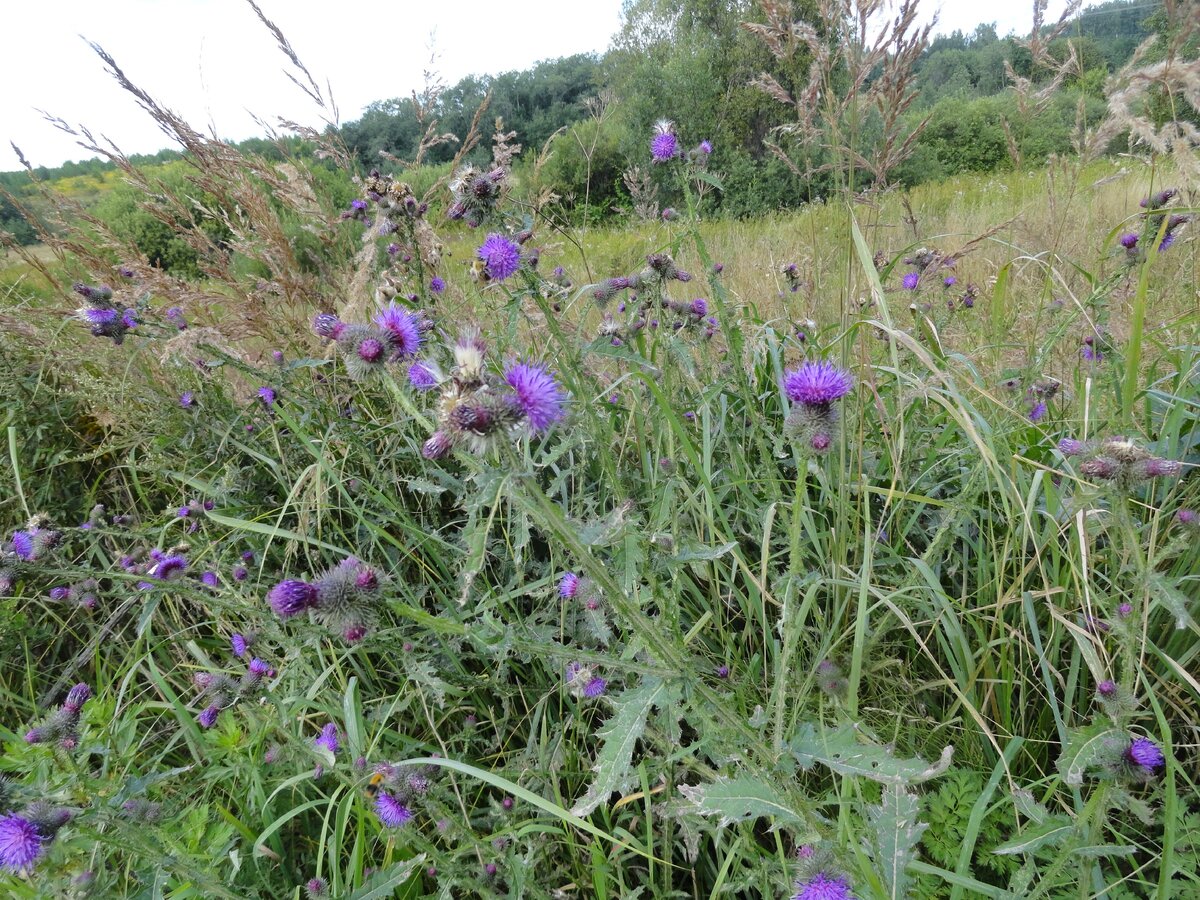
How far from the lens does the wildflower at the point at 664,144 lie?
2287 mm

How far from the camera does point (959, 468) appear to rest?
215 centimetres

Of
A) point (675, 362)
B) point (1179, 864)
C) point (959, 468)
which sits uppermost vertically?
point (675, 362)

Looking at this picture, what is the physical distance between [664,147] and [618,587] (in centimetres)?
184

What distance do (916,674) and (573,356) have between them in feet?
4.13

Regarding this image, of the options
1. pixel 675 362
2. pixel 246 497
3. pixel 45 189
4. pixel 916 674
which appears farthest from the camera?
pixel 45 189

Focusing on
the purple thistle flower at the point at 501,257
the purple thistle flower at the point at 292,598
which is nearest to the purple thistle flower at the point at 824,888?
the purple thistle flower at the point at 292,598

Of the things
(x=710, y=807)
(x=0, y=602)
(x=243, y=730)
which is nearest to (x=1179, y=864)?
(x=710, y=807)

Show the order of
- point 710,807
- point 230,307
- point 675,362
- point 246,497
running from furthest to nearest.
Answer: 1. point 230,307
2. point 246,497
3. point 675,362
4. point 710,807

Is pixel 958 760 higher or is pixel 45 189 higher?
pixel 45 189

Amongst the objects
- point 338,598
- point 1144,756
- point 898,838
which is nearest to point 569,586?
point 338,598

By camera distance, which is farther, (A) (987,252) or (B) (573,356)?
(A) (987,252)

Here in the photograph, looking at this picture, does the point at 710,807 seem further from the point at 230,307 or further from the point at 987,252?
the point at 987,252

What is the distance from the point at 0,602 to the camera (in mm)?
2508

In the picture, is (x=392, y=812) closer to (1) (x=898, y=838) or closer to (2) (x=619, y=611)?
(2) (x=619, y=611)
